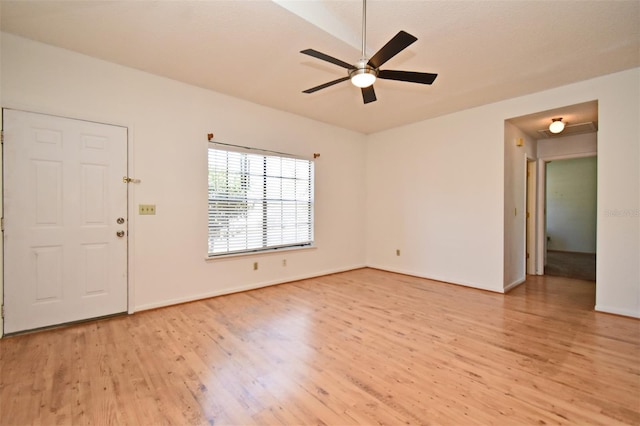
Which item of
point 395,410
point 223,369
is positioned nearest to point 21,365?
point 223,369

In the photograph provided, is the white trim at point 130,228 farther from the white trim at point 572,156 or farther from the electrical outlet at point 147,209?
the white trim at point 572,156

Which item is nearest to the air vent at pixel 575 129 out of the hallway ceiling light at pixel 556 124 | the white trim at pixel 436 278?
the hallway ceiling light at pixel 556 124

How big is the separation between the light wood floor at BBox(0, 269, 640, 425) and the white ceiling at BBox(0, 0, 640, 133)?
2.80 meters

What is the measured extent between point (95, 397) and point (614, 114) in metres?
5.66

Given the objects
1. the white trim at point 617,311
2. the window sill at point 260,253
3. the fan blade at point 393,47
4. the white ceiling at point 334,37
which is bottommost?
the white trim at point 617,311

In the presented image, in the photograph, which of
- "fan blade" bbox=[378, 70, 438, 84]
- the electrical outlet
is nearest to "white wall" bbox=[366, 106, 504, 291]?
"fan blade" bbox=[378, 70, 438, 84]

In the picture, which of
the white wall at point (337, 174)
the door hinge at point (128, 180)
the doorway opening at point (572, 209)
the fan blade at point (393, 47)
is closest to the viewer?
→ the fan blade at point (393, 47)

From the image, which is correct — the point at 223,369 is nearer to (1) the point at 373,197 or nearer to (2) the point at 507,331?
(2) the point at 507,331

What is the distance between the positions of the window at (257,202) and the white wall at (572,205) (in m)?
7.31

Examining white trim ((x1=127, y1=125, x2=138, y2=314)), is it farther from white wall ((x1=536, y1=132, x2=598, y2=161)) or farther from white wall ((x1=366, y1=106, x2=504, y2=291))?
white wall ((x1=536, y1=132, x2=598, y2=161))

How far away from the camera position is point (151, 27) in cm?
253

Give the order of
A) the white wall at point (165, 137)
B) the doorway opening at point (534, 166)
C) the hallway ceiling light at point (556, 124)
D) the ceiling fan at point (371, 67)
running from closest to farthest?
the ceiling fan at point (371, 67) → the white wall at point (165, 137) → the hallway ceiling light at point (556, 124) → the doorway opening at point (534, 166)

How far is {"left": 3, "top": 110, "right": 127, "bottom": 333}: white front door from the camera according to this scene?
269cm

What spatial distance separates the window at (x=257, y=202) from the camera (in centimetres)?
397
